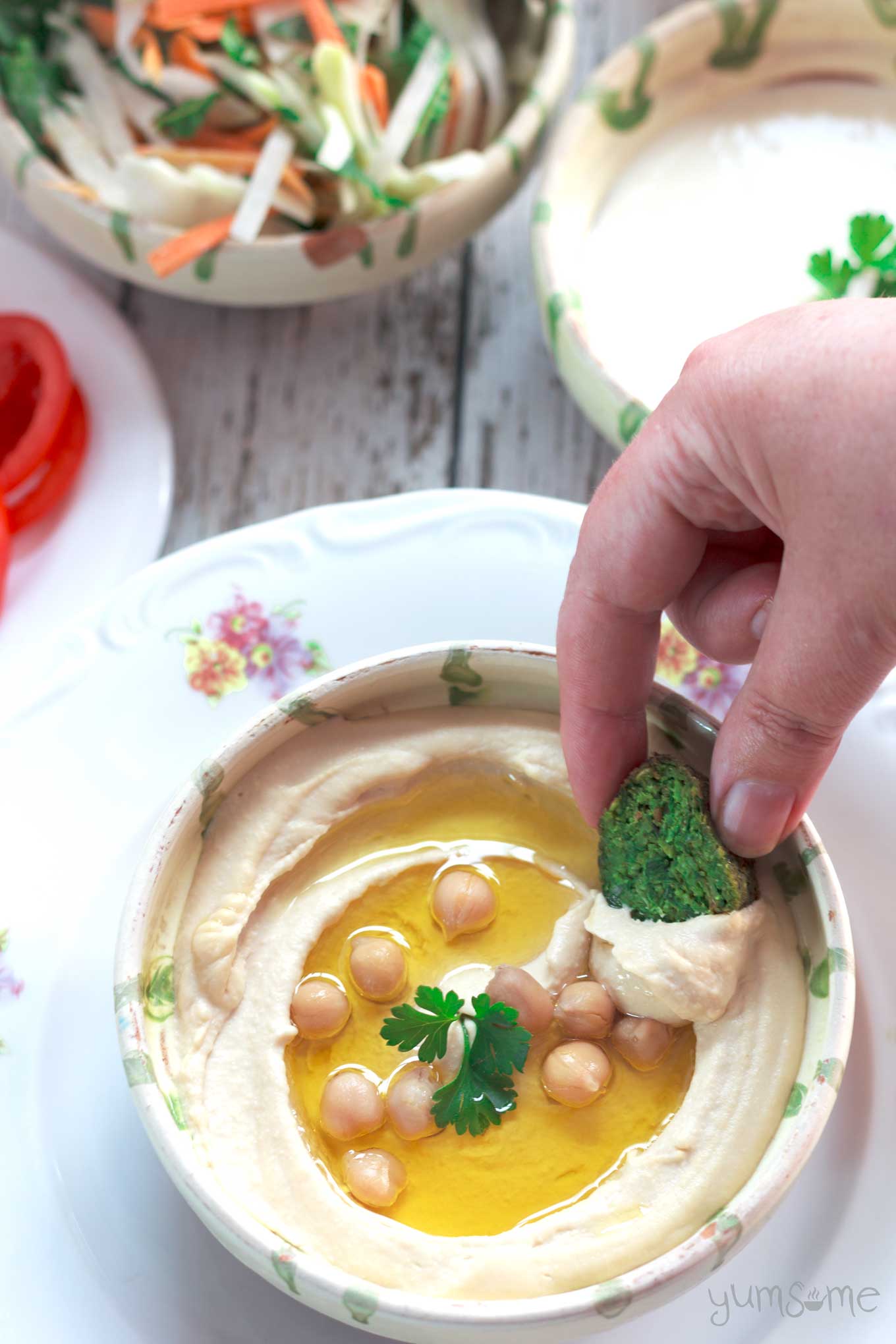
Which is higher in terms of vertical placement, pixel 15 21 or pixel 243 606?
pixel 15 21

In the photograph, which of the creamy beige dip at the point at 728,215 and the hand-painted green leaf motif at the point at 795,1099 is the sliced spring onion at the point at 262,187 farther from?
the hand-painted green leaf motif at the point at 795,1099

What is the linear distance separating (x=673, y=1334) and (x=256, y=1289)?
0.56 metres

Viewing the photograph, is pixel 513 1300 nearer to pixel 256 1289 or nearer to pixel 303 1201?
pixel 303 1201

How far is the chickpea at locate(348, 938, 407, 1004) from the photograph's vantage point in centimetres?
180

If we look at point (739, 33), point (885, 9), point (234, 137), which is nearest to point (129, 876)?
point (234, 137)

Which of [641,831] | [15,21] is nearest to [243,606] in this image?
[641,831]

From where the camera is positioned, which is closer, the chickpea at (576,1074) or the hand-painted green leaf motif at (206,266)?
the chickpea at (576,1074)

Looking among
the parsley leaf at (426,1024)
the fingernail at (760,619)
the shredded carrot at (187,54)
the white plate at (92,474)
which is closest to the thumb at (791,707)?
the fingernail at (760,619)

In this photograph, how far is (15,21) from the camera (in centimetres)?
280

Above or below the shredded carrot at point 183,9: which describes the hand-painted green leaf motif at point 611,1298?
below

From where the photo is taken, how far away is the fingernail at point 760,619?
71.0 inches

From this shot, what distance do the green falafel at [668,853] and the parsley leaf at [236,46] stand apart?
5.95ft

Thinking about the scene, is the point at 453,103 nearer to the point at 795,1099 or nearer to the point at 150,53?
the point at 150,53

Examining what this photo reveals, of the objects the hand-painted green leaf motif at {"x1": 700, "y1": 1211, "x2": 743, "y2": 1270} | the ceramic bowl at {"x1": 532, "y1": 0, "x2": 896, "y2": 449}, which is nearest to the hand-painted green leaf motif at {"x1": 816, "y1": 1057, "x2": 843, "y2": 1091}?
the hand-painted green leaf motif at {"x1": 700, "y1": 1211, "x2": 743, "y2": 1270}
